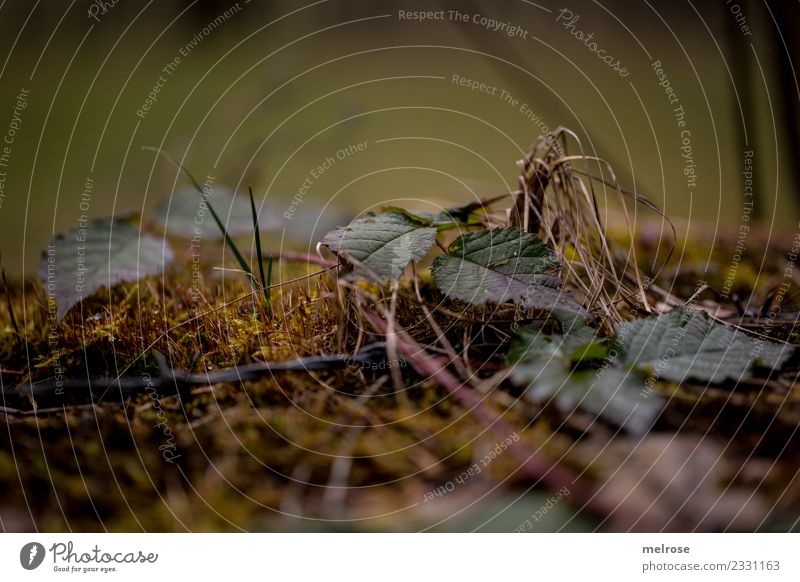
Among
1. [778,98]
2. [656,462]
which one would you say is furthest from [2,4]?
[778,98]

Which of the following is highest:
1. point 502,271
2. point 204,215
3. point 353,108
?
point 353,108

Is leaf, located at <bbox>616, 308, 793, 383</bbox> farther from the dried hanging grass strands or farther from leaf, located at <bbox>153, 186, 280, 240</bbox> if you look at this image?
leaf, located at <bbox>153, 186, 280, 240</bbox>

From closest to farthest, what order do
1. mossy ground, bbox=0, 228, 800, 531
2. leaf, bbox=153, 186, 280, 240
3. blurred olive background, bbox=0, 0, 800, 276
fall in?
1. mossy ground, bbox=0, 228, 800, 531
2. leaf, bbox=153, 186, 280, 240
3. blurred olive background, bbox=0, 0, 800, 276

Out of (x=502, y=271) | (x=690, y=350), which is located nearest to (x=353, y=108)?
(x=502, y=271)

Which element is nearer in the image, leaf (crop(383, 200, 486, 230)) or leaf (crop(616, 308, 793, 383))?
leaf (crop(616, 308, 793, 383))
